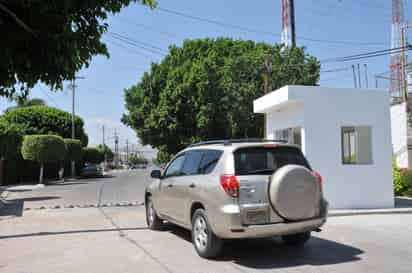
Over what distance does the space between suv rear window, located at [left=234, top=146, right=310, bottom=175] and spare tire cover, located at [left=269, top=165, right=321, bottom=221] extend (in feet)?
1.04

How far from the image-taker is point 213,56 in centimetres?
3303

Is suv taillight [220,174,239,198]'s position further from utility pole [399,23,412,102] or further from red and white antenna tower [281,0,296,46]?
red and white antenna tower [281,0,296,46]

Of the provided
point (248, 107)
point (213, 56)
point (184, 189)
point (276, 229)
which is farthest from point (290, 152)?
point (213, 56)

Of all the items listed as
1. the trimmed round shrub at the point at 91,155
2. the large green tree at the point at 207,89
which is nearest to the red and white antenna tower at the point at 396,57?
the large green tree at the point at 207,89

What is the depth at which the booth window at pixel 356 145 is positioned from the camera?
41.9 ft

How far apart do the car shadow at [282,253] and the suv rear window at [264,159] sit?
A: 4.70 feet

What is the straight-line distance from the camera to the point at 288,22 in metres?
33.9

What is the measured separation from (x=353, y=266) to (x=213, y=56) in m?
28.1

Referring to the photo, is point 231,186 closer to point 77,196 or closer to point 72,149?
point 77,196

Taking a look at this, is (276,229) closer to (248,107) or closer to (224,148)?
(224,148)

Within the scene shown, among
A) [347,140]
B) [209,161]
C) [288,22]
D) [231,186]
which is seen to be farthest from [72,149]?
[231,186]

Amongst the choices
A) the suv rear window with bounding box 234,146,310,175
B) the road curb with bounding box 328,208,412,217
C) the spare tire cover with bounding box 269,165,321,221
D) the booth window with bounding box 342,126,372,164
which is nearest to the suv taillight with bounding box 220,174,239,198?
the suv rear window with bounding box 234,146,310,175

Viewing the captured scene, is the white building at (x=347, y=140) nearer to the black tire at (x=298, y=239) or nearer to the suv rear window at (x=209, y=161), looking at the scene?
the black tire at (x=298, y=239)

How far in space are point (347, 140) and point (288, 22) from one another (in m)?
23.1
